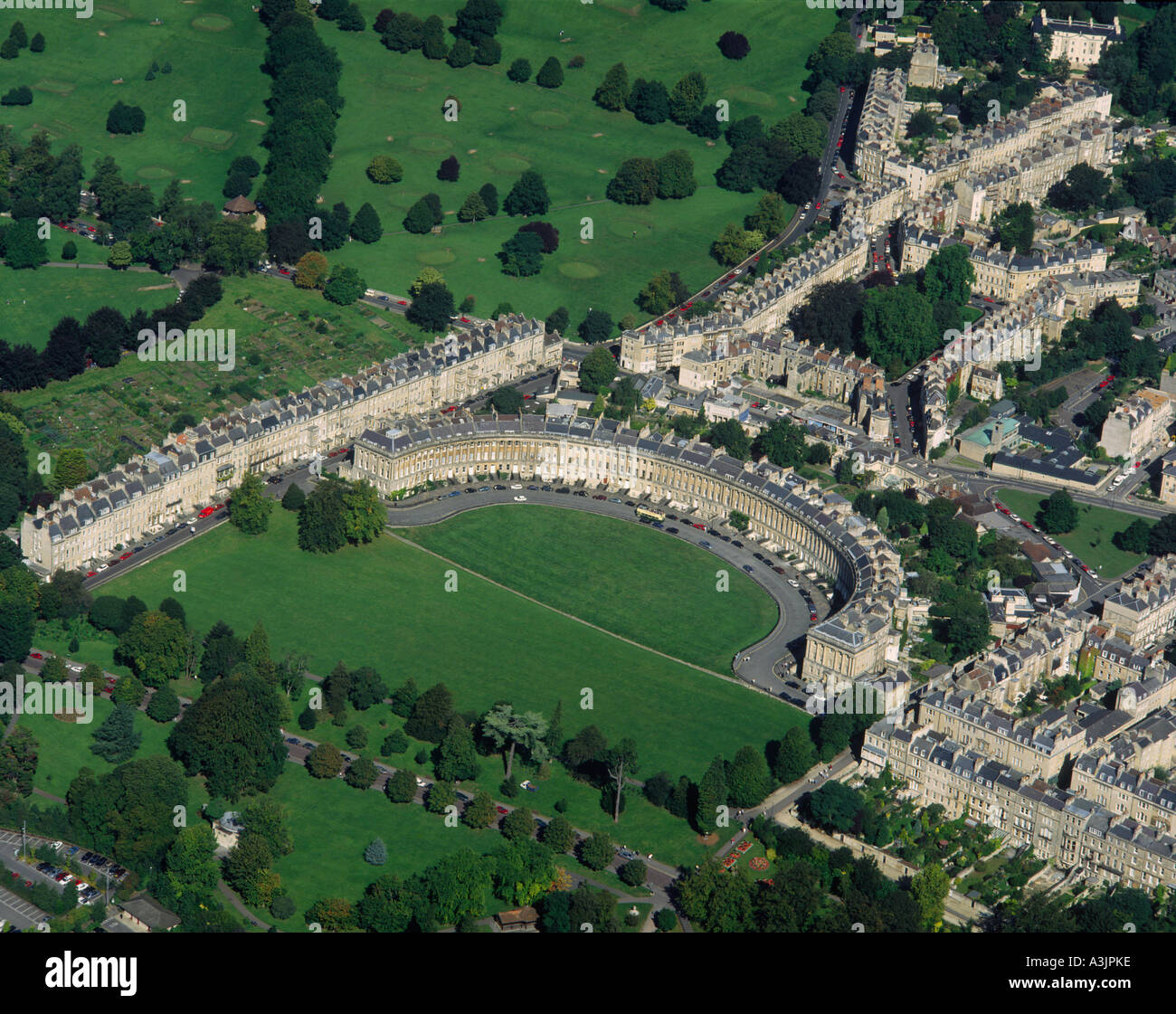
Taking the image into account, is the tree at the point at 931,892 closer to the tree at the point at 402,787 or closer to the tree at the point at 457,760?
the tree at the point at 457,760

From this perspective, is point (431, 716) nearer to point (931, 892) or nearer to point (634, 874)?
point (634, 874)

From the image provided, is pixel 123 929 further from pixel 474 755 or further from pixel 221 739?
pixel 474 755

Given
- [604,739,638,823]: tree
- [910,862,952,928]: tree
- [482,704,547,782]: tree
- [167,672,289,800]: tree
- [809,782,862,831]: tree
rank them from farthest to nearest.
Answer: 1. [482,704,547,782]: tree
2. [604,739,638,823]: tree
3. [167,672,289,800]: tree
4. [809,782,862,831]: tree
5. [910,862,952,928]: tree

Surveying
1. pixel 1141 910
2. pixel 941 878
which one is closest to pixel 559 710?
pixel 941 878

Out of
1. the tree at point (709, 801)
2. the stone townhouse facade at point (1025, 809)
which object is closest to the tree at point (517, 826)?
the tree at point (709, 801)

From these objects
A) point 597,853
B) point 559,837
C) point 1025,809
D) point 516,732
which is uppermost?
point 516,732

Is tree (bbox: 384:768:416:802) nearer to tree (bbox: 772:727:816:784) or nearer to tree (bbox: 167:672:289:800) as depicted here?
tree (bbox: 167:672:289:800)

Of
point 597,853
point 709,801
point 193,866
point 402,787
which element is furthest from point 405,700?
point 709,801

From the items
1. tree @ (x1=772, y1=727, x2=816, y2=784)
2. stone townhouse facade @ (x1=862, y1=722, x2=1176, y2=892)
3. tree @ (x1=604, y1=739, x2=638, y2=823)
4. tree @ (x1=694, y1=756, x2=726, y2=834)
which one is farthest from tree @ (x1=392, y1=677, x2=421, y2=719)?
stone townhouse facade @ (x1=862, y1=722, x2=1176, y2=892)
